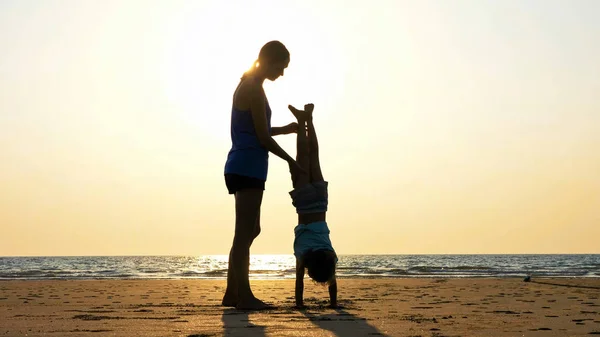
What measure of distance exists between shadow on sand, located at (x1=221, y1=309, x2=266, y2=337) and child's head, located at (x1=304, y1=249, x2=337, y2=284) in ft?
2.09

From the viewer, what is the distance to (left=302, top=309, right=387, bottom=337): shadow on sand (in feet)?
13.4

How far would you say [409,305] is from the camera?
6484 mm

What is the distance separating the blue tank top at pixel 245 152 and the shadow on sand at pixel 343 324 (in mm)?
1292

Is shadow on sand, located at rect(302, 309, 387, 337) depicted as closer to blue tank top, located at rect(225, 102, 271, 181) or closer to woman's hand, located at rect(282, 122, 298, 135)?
blue tank top, located at rect(225, 102, 271, 181)

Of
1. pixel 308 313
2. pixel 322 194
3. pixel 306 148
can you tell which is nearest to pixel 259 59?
pixel 306 148

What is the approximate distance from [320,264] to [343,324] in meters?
0.98

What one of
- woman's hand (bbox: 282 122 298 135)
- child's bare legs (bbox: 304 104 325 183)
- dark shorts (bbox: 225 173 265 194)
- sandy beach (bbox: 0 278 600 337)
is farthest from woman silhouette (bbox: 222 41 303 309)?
sandy beach (bbox: 0 278 600 337)

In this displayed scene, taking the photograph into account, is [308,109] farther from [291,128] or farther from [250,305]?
[250,305]

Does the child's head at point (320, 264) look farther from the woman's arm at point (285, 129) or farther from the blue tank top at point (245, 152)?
the woman's arm at point (285, 129)

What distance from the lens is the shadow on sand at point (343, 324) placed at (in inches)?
160

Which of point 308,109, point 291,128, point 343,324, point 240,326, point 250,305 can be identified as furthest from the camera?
point 291,128

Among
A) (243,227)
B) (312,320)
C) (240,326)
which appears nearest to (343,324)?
(312,320)

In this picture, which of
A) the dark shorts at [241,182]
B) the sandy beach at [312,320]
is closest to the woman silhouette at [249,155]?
the dark shorts at [241,182]

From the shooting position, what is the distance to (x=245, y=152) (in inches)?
229
